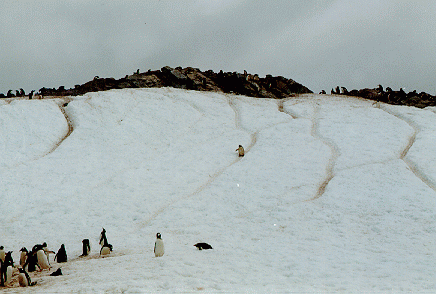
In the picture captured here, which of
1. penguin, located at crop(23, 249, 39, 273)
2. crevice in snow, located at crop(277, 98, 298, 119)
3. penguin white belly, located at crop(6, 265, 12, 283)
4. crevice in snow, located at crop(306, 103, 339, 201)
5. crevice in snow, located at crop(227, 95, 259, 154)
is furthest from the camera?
crevice in snow, located at crop(277, 98, 298, 119)

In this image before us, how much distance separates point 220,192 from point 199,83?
33.1 m

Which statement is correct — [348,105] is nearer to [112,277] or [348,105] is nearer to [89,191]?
[89,191]

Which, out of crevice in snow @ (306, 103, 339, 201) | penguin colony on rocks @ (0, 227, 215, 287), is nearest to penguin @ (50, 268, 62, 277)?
penguin colony on rocks @ (0, 227, 215, 287)

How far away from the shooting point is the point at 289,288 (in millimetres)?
13977

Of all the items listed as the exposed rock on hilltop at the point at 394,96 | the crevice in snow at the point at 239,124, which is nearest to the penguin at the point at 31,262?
the crevice in snow at the point at 239,124

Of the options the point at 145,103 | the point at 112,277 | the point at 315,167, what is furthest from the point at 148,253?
the point at 145,103

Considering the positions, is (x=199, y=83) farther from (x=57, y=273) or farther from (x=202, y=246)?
(x=57, y=273)

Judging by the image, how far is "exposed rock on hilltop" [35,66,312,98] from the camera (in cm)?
5662

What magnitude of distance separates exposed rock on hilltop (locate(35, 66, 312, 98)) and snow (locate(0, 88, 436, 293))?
9905mm

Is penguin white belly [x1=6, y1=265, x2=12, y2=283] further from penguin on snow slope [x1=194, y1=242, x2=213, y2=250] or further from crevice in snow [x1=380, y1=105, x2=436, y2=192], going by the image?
crevice in snow [x1=380, y1=105, x2=436, y2=192]

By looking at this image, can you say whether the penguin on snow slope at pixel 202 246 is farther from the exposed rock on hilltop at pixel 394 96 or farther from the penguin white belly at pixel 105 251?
the exposed rock on hilltop at pixel 394 96

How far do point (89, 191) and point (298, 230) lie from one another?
14736mm

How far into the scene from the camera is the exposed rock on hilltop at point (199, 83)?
56625 millimetres

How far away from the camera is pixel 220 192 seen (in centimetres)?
2752
